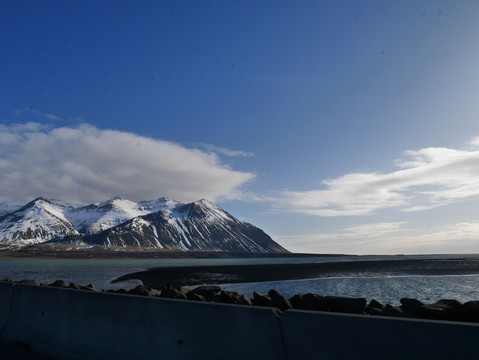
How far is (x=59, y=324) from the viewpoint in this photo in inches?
271

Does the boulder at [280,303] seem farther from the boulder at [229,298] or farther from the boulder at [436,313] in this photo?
the boulder at [436,313]

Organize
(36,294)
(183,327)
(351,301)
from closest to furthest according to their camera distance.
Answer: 1. (183,327)
2. (36,294)
3. (351,301)

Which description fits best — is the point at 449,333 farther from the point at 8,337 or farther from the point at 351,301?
the point at 8,337

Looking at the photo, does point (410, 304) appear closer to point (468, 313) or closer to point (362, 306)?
point (362, 306)

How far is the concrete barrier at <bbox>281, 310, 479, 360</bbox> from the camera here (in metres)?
3.28

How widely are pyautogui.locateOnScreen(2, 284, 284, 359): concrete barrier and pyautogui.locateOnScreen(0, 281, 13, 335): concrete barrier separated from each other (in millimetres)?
214

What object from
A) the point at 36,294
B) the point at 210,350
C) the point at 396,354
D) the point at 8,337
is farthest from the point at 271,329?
the point at 8,337

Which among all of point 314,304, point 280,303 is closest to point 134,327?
point 280,303

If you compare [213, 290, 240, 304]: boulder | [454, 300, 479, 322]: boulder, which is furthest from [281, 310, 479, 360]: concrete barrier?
[213, 290, 240, 304]: boulder

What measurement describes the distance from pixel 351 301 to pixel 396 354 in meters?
6.55

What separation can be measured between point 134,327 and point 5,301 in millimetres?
4572

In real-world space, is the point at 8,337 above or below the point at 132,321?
below

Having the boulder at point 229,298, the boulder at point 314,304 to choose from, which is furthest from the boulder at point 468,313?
the boulder at point 229,298

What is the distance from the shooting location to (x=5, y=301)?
8.30 meters
